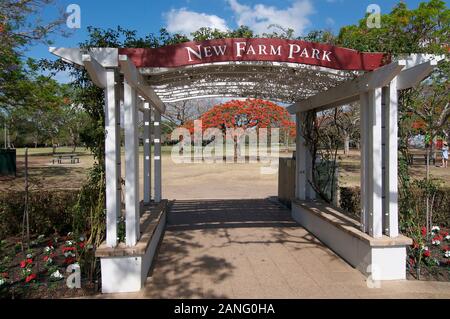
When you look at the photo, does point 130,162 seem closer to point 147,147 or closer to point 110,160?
point 110,160

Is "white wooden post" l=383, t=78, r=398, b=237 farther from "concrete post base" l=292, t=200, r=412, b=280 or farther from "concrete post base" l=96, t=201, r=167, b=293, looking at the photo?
"concrete post base" l=96, t=201, r=167, b=293

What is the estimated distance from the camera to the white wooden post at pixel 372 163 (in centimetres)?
439

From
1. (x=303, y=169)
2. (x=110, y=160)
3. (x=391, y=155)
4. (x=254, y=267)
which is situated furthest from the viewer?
(x=303, y=169)

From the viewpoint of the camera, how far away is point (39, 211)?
6.21 m

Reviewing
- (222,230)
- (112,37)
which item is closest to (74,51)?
(112,37)

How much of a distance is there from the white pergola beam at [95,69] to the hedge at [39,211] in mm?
2765

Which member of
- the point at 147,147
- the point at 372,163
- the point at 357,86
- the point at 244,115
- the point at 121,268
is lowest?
the point at 121,268

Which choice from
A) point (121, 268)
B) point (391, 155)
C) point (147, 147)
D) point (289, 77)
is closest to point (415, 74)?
point (391, 155)

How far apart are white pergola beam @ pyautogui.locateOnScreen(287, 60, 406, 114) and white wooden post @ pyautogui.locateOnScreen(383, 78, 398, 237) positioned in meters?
0.25

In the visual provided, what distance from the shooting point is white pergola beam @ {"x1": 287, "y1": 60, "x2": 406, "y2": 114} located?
4.02 metres

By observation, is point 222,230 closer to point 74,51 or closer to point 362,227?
point 362,227

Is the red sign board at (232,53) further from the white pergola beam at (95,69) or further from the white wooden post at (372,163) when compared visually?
the white wooden post at (372,163)

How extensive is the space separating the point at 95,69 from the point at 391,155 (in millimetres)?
3428

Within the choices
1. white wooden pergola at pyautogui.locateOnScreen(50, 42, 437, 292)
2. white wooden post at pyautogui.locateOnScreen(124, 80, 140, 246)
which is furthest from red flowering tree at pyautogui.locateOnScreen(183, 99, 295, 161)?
white wooden post at pyautogui.locateOnScreen(124, 80, 140, 246)
